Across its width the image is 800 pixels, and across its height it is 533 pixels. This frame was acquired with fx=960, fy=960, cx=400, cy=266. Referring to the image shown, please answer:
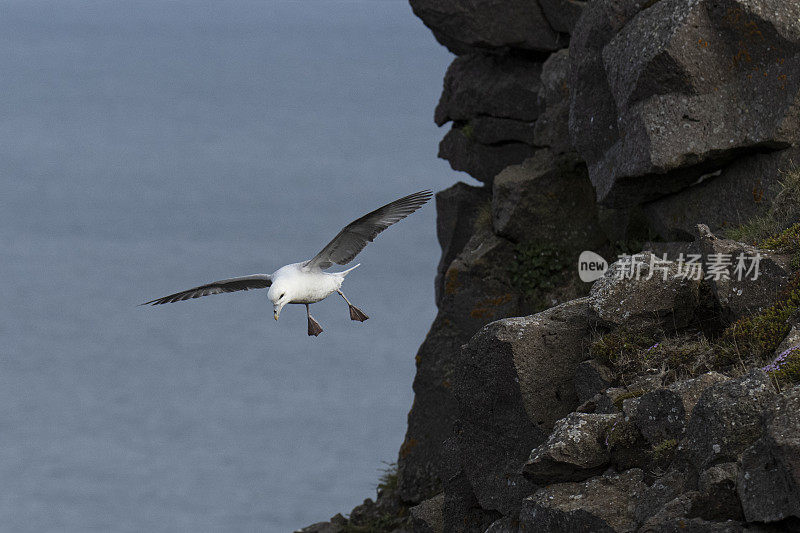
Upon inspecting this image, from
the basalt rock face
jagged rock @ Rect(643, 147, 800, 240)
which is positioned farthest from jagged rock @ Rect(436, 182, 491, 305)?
jagged rock @ Rect(643, 147, 800, 240)

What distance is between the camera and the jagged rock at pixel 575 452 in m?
8.78

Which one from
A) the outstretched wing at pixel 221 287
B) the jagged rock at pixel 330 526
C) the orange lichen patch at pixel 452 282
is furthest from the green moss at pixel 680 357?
the jagged rock at pixel 330 526

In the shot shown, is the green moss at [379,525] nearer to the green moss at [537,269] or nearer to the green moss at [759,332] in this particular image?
the green moss at [537,269]

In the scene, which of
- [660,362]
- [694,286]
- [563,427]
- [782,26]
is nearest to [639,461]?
[563,427]

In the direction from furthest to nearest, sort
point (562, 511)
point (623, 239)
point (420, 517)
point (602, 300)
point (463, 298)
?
1. point (463, 298)
2. point (623, 239)
3. point (420, 517)
4. point (602, 300)
5. point (562, 511)

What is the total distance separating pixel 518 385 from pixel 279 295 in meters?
2.93

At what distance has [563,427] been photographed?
9.02 metres

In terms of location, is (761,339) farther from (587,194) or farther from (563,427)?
(587,194)

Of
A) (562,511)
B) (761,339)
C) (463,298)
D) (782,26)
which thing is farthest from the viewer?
(463,298)

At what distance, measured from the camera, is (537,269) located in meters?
18.0

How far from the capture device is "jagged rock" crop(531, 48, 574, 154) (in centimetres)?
1822

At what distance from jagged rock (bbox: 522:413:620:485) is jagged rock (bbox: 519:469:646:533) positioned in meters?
0.11

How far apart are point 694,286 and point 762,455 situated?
3549 millimetres

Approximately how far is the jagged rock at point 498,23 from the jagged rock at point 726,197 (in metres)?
6.37
